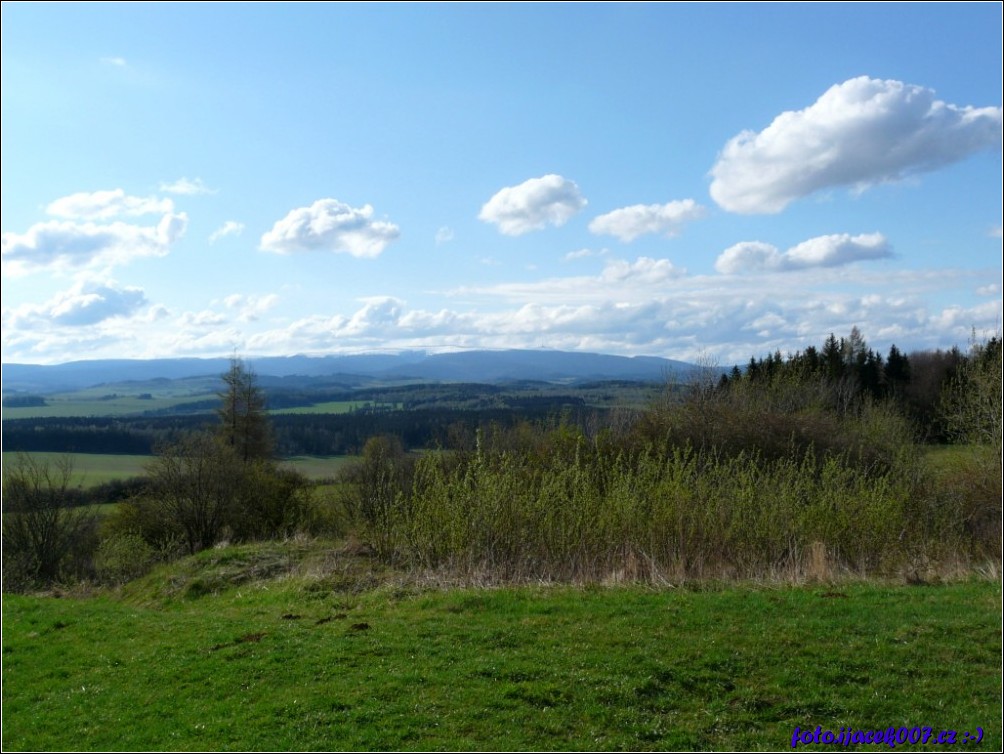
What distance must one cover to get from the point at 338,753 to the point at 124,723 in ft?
8.07

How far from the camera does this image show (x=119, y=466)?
43.3 m

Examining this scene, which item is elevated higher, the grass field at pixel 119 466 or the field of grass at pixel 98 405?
the field of grass at pixel 98 405

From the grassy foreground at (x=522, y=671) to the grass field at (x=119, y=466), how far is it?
84.1ft

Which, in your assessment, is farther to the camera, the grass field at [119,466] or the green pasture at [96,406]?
the green pasture at [96,406]

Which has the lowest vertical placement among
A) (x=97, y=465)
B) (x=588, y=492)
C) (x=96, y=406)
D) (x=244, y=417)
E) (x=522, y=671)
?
(x=97, y=465)

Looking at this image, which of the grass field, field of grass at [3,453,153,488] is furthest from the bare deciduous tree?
the grass field

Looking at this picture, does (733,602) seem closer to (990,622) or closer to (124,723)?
(990,622)

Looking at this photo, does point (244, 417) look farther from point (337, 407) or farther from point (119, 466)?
point (337, 407)

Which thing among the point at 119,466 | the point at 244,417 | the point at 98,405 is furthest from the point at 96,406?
the point at 244,417

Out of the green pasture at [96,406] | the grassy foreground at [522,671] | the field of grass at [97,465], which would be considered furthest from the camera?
the green pasture at [96,406]

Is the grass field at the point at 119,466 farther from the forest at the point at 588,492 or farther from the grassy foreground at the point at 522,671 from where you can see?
the grassy foreground at the point at 522,671

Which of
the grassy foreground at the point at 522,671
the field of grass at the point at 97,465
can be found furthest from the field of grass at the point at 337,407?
the grassy foreground at the point at 522,671

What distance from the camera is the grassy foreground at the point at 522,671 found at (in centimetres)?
589

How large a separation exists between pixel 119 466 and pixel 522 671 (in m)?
43.1
